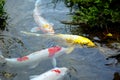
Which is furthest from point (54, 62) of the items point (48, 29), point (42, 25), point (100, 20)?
point (100, 20)

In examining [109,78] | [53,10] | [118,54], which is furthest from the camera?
[53,10]

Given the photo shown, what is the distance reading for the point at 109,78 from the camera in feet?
26.3

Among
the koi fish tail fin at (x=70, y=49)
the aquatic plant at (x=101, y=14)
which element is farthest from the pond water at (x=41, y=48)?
the aquatic plant at (x=101, y=14)

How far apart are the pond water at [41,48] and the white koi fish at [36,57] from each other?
0.10m

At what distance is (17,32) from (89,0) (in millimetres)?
2018

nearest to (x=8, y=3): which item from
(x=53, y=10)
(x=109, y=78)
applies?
(x=53, y=10)

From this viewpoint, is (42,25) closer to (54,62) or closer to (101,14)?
(101,14)

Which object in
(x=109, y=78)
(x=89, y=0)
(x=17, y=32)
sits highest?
(x=89, y=0)

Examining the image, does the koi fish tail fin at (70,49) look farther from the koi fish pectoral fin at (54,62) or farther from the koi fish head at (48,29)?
the koi fish head at (48,29)

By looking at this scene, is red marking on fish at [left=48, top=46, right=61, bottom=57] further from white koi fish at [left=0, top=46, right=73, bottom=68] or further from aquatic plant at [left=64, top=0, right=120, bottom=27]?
aquatic plant at [left=64, top=0, right=120, bottom=27]

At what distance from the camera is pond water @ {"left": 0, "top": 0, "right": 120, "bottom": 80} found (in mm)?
8211

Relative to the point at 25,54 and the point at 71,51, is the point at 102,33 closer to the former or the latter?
the point at 71,51

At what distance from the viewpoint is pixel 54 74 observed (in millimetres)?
7902

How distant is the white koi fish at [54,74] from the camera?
7.75 meters
